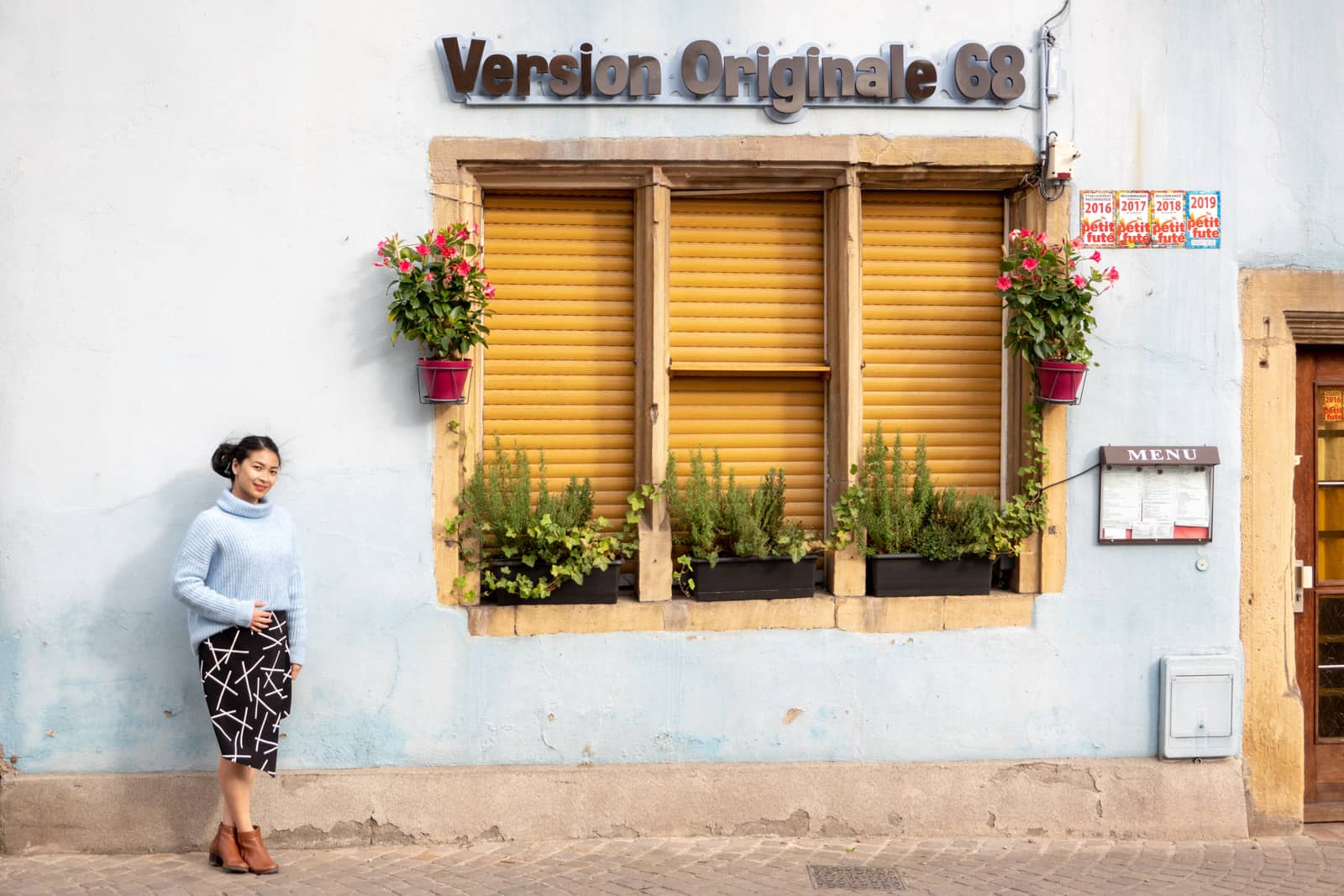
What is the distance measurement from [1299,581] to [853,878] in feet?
9.39

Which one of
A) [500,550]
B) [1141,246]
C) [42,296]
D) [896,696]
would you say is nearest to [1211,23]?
[1141,246]

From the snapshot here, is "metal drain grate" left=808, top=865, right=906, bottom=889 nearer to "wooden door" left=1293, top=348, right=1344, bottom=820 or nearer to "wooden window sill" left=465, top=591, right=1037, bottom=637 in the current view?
"wooden window sill" left=465, top=591, right=1037, bottom=637

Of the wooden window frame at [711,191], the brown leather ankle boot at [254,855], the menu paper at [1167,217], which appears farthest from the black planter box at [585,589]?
the menu paper at [1167,217]

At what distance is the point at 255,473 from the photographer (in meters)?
4.96

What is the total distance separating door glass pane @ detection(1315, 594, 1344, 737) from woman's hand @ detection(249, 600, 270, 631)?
5.18 m

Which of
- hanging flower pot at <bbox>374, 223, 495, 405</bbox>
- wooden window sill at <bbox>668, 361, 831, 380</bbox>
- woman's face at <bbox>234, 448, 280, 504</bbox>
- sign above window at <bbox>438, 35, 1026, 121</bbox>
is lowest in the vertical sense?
woman's face at <bbox>234, 448, 280, 504</bbox>

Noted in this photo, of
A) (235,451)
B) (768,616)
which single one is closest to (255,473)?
(235,451)

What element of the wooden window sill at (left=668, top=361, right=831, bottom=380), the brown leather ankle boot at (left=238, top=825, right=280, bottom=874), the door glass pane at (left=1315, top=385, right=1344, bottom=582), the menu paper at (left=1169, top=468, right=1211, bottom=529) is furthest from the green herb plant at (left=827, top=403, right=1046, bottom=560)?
the brown leather ankle boot at (left=238, top=825, right=280, bottom=874)

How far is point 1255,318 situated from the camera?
226 inches

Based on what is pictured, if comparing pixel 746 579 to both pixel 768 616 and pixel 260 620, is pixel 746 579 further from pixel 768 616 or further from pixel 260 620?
pixel 260 620

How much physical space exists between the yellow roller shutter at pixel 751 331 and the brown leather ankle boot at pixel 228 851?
266cm

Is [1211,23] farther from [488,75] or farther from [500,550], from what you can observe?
[500,550]

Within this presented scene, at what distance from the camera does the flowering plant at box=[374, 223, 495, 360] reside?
5.23m

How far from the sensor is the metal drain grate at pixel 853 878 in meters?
4.94
